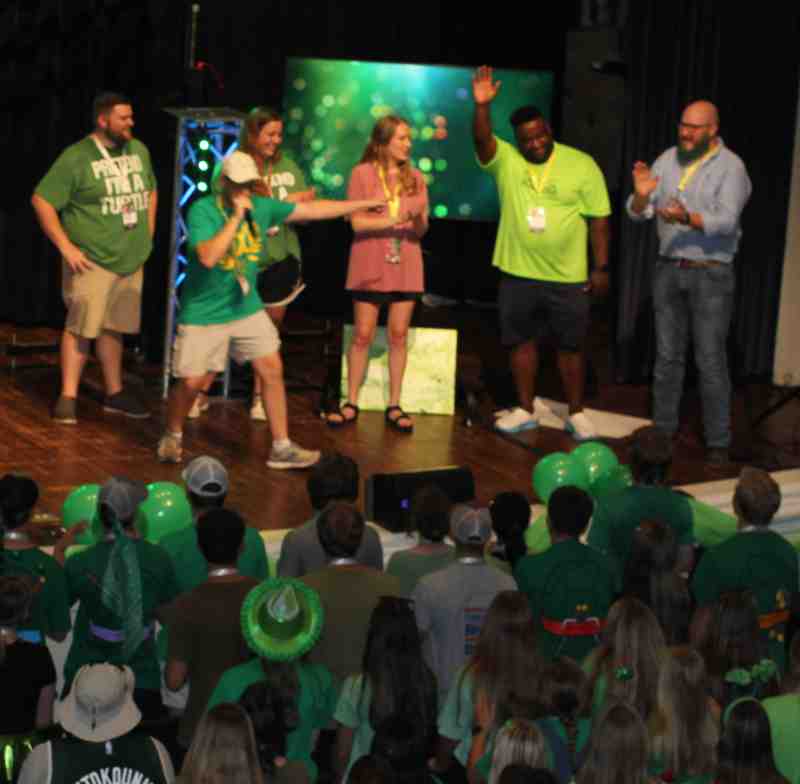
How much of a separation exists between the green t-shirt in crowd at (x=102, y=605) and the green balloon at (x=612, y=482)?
1809 mm

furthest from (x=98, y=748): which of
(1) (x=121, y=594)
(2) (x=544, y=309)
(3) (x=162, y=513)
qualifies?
(2) (x=544, y=309)

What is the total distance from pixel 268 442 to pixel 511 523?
283cm

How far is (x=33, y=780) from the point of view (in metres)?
3.99

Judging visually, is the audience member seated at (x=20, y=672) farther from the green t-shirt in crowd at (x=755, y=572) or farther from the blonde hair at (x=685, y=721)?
the green t-shirt in crowd at (x=755, y=572)

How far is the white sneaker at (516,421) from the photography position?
28.8 ft

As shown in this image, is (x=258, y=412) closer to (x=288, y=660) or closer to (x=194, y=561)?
(x=194, y=561)

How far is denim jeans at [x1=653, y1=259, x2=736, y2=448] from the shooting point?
8461 millimetres

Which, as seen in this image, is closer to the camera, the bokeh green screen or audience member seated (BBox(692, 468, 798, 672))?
audience member seated (BBox(692, 468, 798, 672))

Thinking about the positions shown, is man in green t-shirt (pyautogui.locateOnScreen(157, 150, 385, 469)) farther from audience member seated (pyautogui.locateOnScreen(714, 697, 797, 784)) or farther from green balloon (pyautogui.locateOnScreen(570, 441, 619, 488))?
audience member seated (pyautogui.locateOnScreen(714, 697, 797, 784))

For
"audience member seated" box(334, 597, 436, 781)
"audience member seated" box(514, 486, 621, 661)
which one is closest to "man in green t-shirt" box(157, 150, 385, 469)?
"audience member seated" box(514, 486, 621, 661)

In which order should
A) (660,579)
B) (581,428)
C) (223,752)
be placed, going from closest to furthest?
1. (223,752)
2. (660,579)
3. (581,428)

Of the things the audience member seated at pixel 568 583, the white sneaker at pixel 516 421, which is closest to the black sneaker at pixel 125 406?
the white sneaker at pixel 516 421

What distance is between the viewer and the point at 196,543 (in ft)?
17.8

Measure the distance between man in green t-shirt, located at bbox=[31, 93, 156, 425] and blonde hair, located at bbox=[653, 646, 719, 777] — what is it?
4419mm
